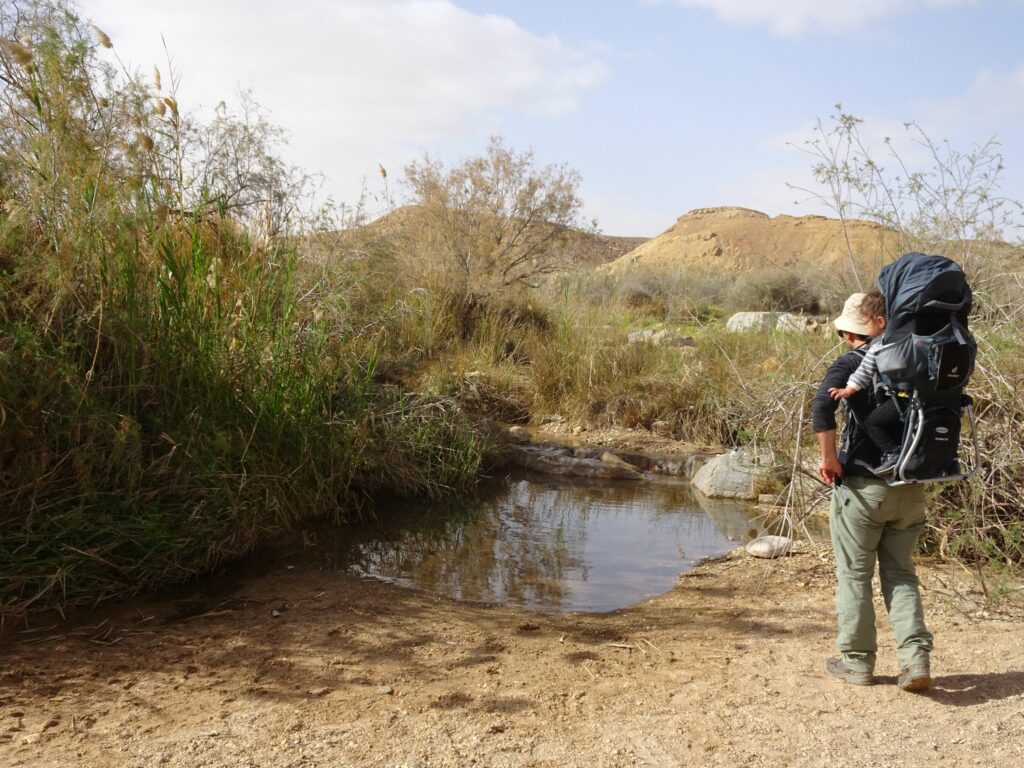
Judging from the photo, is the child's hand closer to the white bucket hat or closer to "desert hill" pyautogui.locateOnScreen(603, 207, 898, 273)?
the white bucket hat

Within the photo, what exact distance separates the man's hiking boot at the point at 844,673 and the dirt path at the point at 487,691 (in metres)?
0.05

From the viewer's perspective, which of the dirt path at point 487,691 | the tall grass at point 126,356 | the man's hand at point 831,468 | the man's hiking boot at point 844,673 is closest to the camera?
the dirt path at point 487,691

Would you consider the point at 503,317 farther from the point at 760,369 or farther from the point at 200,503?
the point at 200,503

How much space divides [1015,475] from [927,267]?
2.41m

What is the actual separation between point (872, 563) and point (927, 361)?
3.06 feet

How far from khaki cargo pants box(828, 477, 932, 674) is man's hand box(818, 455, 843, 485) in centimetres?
6

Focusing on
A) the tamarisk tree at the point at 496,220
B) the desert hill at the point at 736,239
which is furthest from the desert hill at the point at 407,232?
the desert hill at the point at 736,239

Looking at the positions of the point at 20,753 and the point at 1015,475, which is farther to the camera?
the point at 1015,475

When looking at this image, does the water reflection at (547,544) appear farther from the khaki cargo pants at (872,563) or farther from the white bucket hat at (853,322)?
the white bucket hat at (853,322)

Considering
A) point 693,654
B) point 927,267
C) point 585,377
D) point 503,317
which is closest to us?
point 927,267

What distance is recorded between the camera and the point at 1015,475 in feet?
17.0

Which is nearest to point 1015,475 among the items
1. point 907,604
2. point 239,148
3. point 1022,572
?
point 1022,572

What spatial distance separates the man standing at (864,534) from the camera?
362 centimetres

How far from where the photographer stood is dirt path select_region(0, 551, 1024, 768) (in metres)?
3.17
